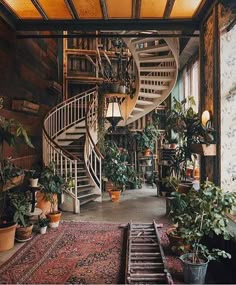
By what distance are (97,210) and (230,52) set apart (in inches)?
145

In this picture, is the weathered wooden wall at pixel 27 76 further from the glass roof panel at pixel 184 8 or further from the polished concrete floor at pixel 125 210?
the glass roof panel at pixel 184 8

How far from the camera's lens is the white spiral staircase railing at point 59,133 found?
203 inches

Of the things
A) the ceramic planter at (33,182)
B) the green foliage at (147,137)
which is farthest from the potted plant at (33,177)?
the green foliage at (147,137)

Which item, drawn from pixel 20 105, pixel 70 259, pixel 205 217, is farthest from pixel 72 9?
pixel 70 259

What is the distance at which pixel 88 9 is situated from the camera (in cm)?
349

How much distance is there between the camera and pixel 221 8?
9.82 ft

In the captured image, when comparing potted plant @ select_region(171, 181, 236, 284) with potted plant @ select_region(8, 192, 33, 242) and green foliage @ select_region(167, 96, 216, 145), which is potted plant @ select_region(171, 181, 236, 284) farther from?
potted plant @ select_region(8, 192, 33, 242)

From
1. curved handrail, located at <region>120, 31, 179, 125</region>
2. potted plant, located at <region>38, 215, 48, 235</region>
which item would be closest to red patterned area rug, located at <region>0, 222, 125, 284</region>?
potted plant, located at <region>38, 215, 48, 235</region>

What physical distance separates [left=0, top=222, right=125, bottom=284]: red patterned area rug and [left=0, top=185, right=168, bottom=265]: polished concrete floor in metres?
0.43

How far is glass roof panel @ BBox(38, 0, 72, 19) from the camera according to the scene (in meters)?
3.33

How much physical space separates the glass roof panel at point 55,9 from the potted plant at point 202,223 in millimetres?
2873

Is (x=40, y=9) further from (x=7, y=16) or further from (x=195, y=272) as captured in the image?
(x=195, y=272)

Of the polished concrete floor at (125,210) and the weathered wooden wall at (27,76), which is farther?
the polished concrete floor at (125,210)

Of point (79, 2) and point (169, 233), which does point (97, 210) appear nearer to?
point (169, 233)
